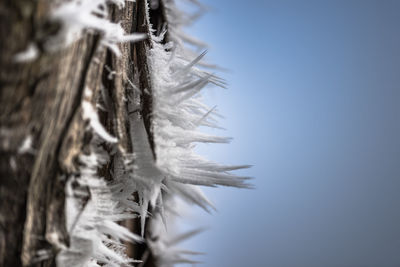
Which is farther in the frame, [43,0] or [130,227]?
[130,227]

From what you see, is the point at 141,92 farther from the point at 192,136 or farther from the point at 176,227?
the point at 176,227

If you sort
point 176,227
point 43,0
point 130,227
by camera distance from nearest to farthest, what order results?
point 43,0, point 130,227, point 176,227

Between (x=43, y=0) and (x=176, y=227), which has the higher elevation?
(x=43, y=0)

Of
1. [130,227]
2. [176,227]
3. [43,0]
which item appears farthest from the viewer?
[176,227]

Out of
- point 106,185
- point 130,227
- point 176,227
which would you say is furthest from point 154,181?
point 176,227

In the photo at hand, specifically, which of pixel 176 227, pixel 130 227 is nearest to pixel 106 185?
pixel 130 227
